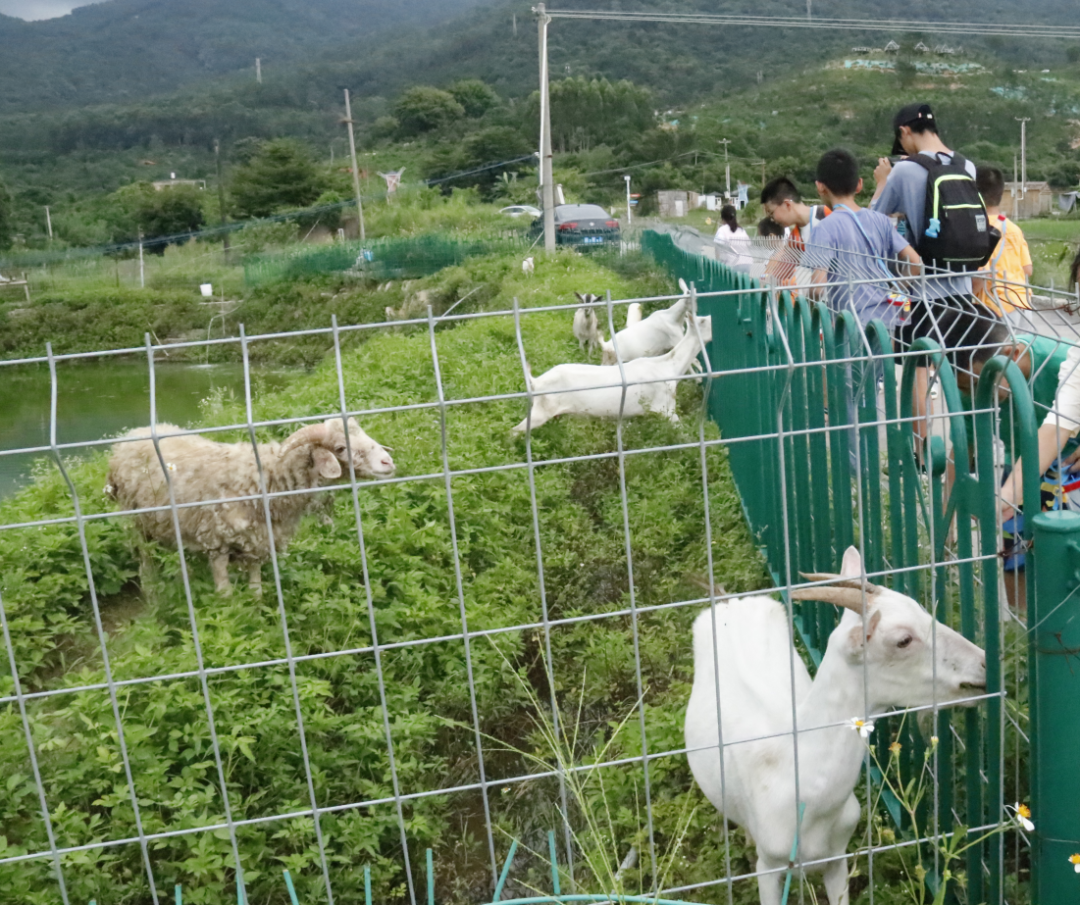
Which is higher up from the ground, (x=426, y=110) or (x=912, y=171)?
(x=426, y=110)

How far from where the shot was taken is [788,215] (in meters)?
7.24

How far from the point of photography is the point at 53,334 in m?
34.7

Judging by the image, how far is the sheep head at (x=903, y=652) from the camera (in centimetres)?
241

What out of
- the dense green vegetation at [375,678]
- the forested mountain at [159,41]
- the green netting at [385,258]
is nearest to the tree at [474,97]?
the green netting at [385,258]

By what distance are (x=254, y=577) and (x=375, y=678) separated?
4.97ft

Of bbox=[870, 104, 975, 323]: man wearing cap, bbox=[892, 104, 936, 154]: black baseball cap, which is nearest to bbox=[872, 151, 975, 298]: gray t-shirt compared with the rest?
bbox=[870, 104, 975, 323]: man wearing cap

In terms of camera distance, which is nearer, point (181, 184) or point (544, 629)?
point (544, 629)

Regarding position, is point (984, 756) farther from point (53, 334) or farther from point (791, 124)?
point (791, 124)

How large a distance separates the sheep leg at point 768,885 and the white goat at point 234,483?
2973 millimetres

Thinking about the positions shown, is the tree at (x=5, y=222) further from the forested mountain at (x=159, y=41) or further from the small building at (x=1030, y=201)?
the forested mountain at (x=159, y=41)

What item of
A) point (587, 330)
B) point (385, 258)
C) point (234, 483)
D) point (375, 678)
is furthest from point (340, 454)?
point (385, 258)

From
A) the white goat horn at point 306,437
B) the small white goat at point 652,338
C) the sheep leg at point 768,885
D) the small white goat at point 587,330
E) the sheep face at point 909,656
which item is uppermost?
the sheep face at point 909,656

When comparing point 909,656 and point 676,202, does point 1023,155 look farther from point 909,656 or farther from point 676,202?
point 909,656

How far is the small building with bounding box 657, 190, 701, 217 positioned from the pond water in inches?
882
